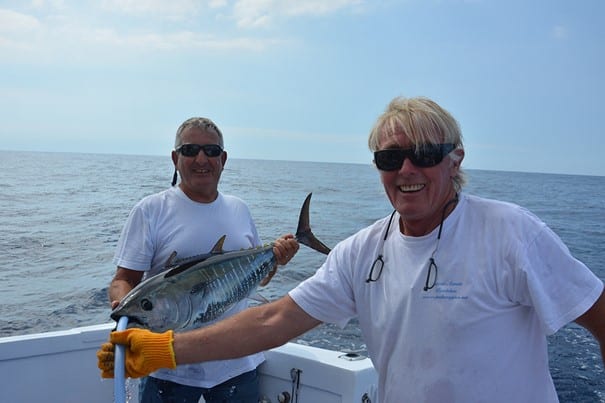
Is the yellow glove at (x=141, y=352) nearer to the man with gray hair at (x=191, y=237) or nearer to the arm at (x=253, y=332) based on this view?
the arm at (x=253, y=332)

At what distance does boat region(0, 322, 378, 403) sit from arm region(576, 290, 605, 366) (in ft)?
5.24

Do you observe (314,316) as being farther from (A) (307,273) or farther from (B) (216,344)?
(A) (307,273)

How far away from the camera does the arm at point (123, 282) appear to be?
104 inches

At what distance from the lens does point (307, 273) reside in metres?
10.2

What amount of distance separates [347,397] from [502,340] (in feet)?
5.31

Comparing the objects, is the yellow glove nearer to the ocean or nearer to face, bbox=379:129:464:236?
face, bbox=379:129:464:236

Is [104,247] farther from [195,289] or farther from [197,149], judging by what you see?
[195,289]

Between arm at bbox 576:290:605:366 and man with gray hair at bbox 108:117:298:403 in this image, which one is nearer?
arm at bbox 576:290:605:366

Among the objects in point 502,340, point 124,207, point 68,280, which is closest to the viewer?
point 502,340

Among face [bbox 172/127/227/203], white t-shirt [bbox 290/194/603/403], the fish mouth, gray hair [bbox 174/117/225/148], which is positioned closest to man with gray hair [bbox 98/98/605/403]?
white t-shirt [bbox 290/194/603/403]

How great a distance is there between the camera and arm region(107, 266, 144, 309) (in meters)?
2.64

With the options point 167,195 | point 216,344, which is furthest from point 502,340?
point 167,195

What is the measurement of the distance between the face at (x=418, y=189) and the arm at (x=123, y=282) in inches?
57.6

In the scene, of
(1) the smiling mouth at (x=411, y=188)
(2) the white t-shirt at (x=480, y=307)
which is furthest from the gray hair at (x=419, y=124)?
(2) the white t-shirt at (x=480, y=307)
